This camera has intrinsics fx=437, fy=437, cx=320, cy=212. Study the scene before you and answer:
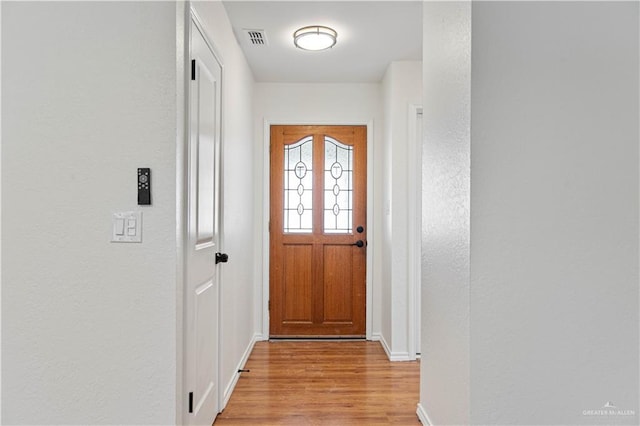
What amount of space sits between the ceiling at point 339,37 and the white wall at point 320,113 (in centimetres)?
10

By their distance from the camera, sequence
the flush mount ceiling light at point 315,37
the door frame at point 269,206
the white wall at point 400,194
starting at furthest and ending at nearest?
the door frame at point 269,206
the white wall at point 400,194
the flush mount ceiling light at point 315,37

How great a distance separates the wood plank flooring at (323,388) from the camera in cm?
248

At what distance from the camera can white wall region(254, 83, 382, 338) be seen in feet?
13.5

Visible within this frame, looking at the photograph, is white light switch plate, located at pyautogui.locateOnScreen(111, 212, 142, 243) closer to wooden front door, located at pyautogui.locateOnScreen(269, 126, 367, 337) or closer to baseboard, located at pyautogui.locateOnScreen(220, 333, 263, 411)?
baseboard, located at pyautogui.locateOnScreen(220, 333, 263, 411)

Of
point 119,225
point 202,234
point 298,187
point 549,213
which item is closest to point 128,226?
point 119,225

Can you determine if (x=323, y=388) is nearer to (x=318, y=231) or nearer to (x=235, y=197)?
Answer: (x=235, y=197)

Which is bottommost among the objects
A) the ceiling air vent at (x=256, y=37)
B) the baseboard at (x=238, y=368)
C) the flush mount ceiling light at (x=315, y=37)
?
the baseboard at (x=238, y=368)

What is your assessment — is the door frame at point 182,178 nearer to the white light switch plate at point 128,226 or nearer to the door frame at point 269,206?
the white light switch plate at point 128,226

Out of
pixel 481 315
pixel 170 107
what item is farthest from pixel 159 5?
pixel 481 315

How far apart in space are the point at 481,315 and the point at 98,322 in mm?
1478

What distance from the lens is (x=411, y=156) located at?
3.57m

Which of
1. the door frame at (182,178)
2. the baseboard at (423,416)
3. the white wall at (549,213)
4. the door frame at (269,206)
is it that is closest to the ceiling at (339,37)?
the door frame at (269,206)

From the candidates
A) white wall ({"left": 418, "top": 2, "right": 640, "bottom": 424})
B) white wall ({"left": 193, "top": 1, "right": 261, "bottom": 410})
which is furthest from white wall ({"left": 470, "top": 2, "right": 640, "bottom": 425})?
white wall ({"left": 193, "top": 1, "right": 261, "bottom": 410})

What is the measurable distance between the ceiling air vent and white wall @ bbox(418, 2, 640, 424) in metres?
1.68
